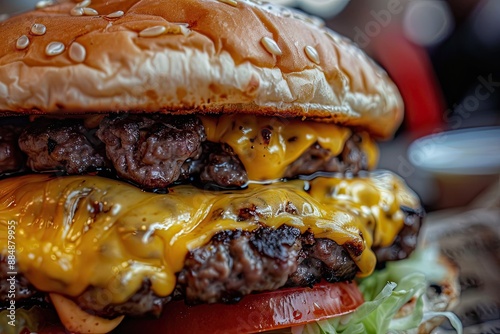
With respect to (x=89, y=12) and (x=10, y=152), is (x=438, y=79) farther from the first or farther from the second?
(x=10, y=152)

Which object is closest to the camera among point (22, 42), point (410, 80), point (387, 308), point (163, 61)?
point (163, 61)

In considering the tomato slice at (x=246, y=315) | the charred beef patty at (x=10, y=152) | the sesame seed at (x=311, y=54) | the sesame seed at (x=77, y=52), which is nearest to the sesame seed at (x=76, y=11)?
the sesame seed at (x=77, y=52)

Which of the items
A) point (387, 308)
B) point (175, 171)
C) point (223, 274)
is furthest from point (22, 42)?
point (387, 308)

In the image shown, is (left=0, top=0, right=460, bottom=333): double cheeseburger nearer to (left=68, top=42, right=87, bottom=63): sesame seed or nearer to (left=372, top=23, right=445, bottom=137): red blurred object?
(left=68, top=42, right=87, bottom=63): sesame seed

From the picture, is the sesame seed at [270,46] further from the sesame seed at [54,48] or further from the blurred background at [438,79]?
the blurred background at [438,79]

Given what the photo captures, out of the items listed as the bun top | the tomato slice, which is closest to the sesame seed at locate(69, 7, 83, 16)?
the bun top
